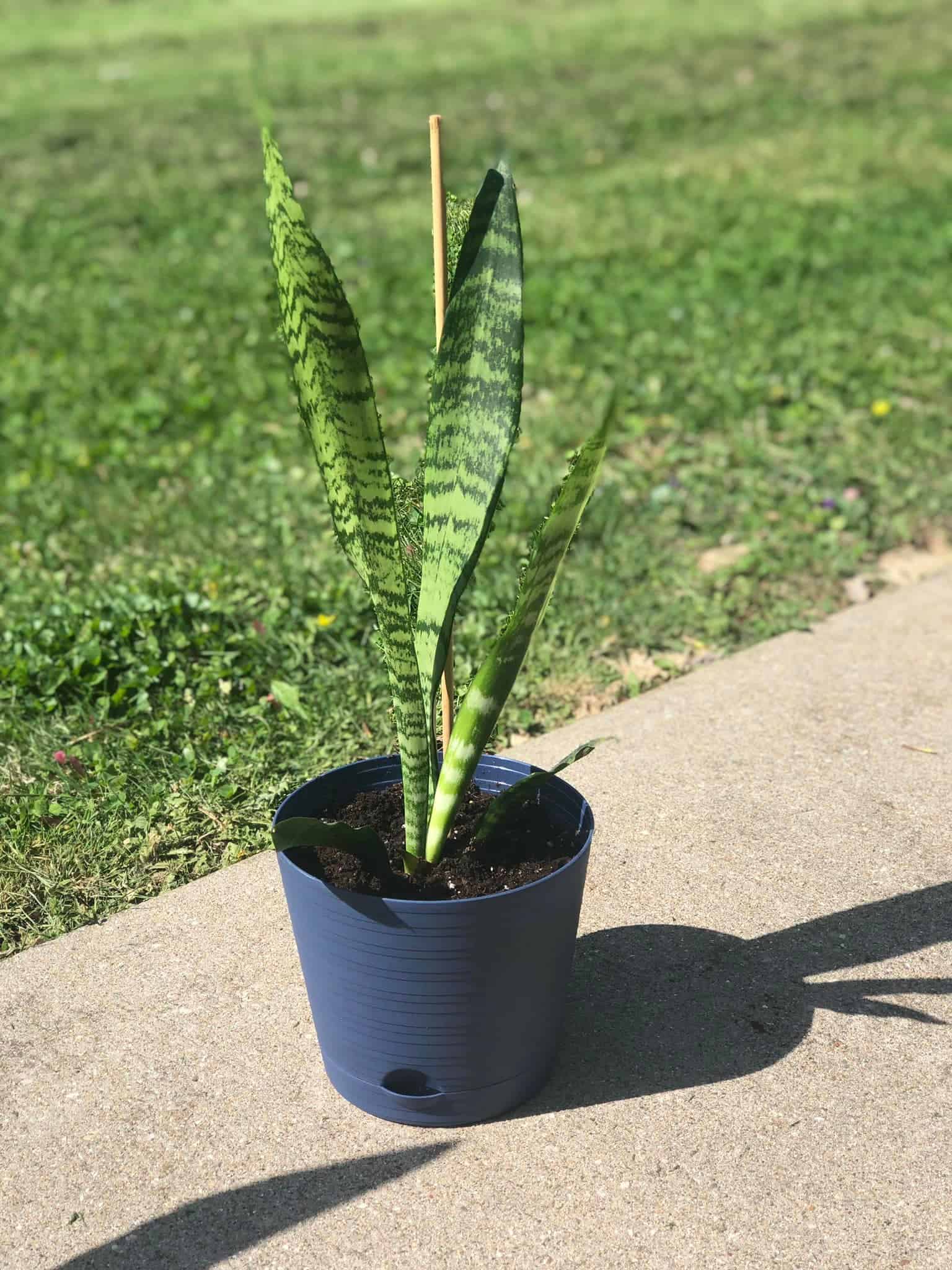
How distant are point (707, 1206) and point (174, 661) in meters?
1.80

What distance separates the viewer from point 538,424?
4.55 meters

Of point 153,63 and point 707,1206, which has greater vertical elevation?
point 153,63

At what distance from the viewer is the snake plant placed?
64.8 inches

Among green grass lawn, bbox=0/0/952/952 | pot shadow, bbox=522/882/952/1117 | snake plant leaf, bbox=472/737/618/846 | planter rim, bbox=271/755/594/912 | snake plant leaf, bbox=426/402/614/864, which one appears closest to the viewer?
snake plant leaf, bbox=426/402/614/864

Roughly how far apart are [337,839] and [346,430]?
53 cm

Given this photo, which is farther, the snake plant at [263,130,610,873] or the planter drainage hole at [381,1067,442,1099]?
the planter drainage hole at [381,1067,442,1099]

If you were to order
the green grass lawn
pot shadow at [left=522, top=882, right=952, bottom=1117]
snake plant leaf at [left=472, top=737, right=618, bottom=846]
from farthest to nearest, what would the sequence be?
the green grass lawn → pot shadow at [left=522, top=882, right=952, bottom=1117] → snake plant leaf at [left=472, top=737, right=618, bottom=846]

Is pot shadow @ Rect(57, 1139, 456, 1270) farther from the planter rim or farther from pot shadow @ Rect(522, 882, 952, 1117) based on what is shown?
the planter rim

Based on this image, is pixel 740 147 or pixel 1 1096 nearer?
pixel 1 1096

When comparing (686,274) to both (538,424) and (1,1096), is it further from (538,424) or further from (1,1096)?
(1,1096)

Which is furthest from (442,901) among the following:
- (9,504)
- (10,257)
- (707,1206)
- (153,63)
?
(153,63)

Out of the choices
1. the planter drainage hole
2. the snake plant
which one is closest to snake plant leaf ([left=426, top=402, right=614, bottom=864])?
the snake plant

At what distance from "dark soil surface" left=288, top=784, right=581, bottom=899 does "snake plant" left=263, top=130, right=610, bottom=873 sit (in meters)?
0.05

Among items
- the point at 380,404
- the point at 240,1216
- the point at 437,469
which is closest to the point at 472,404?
the point at 437,469
